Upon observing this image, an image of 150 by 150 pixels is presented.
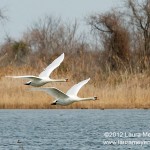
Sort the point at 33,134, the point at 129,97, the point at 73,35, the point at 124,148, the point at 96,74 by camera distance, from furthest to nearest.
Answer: the point at 73,35 → the point at 96,74 → the point at 129,97 → the point at 33,134 → the point at 124,148

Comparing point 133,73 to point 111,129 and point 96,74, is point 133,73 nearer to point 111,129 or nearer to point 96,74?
point 96,74

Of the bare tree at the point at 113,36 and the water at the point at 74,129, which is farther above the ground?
the bare tree at the point at 113,36

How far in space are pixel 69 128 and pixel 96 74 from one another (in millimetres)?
7814

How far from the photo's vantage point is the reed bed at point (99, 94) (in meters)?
26.2

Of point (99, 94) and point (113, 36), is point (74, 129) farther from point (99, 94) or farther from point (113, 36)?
point (113, 36)

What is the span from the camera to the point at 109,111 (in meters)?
28.5

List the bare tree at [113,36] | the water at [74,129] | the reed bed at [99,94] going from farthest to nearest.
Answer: the bare tree at [113,36] < the reed bed at [99,94] < the water at [74,129]

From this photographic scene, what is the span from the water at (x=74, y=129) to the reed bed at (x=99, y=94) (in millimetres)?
384

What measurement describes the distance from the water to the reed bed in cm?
38

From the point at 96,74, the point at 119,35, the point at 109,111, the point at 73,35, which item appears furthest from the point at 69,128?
the point at 73,35

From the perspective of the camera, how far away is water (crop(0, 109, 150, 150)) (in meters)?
19.1

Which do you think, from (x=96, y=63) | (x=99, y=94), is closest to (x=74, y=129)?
(x=99, y=94)

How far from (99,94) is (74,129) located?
375cm

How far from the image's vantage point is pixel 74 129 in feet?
75.4
